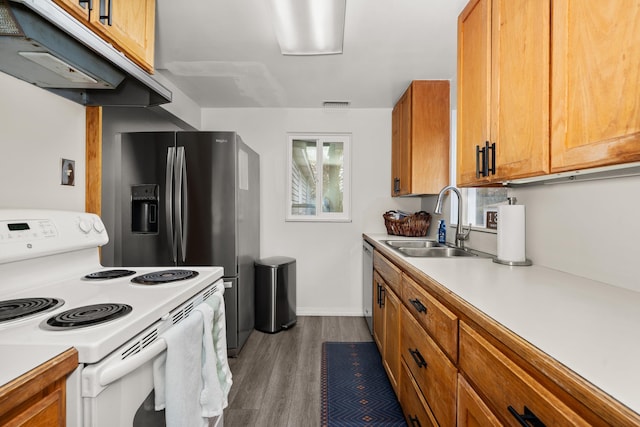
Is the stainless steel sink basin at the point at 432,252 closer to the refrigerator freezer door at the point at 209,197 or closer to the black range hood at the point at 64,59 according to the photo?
the refrigerator freezer door at the point at 209,197

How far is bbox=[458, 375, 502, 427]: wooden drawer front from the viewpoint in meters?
0.81

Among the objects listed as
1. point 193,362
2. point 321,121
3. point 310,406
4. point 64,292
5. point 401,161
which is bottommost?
point 310,406

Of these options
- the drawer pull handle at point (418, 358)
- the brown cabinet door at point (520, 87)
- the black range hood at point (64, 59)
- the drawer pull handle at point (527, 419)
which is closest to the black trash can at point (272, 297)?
the drawer pull handle at point (418, 358)

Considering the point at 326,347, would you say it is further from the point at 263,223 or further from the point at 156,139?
the point at 156,139

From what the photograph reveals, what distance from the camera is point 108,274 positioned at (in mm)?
1370

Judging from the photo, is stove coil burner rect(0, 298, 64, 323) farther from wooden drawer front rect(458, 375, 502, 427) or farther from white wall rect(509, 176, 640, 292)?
white wall rect(509, 176, 640, 292)

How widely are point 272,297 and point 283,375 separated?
2.90 feet

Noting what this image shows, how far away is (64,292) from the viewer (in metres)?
1.12

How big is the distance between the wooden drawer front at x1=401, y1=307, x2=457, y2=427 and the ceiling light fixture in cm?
168

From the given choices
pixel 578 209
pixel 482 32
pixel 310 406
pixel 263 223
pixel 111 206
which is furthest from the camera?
pixel 263 223

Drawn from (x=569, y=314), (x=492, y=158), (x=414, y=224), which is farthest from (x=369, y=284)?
(x=569, y=314)

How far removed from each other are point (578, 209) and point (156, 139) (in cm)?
275

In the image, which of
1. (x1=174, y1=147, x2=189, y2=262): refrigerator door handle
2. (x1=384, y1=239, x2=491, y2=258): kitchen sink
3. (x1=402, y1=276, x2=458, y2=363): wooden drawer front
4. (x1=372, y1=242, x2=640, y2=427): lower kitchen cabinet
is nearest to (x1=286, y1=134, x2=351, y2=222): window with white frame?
(x1=384, y1=239, x2=491, y2=258): kitchen sink

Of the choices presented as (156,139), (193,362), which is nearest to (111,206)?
(156,139)
